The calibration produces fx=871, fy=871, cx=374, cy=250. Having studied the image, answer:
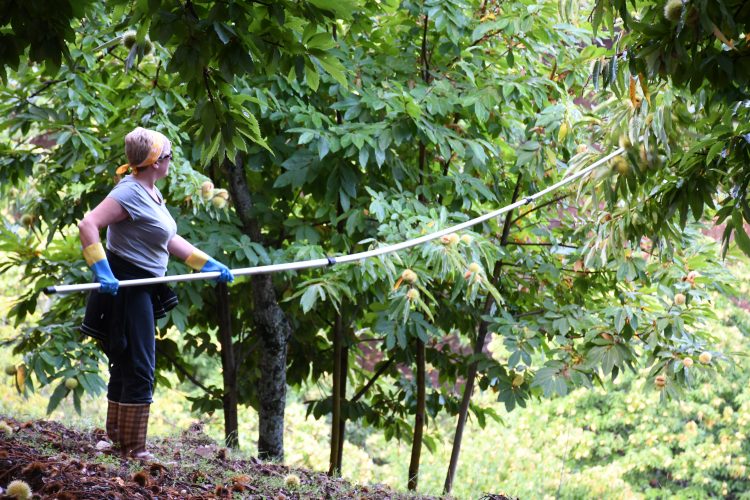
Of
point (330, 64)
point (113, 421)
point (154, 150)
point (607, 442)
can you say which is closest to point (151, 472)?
point (113, 421)

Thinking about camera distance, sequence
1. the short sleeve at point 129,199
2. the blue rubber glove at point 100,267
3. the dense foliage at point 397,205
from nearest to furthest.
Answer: the blue rubber glove at point 100,267, the short sleeve at point 129,199, the dense foliage at point 397,205

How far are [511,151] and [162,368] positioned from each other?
2.62 meters

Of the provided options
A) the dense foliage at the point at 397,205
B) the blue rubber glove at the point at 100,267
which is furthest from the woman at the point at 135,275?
the dense foliage at the point at 397,205

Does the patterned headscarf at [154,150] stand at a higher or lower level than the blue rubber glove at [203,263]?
higher

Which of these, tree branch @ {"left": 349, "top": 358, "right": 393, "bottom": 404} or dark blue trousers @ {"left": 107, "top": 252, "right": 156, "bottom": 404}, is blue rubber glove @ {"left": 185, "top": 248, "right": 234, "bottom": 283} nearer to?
dark blue trousers @ {"left": 107, "top": 252, "right": 156, "bottom": 404}

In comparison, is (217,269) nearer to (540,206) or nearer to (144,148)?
(144,148)

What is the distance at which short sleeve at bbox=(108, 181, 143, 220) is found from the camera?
317cm

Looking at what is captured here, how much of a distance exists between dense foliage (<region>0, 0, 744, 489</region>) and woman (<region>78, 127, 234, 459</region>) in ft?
1.84

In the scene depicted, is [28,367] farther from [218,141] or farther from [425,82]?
[425,82]

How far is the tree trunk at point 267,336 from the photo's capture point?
16.5 feet

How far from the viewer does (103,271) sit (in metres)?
3.03

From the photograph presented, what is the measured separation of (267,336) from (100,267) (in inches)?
86.0

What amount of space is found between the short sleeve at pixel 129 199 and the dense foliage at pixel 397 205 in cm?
69

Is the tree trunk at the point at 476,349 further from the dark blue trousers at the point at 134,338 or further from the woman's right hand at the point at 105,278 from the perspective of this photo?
the woman's right hand at the point at 105,278
